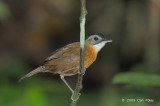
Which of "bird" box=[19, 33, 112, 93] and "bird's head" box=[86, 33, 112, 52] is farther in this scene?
"bird's head" box=[86, 33, 112, 52]

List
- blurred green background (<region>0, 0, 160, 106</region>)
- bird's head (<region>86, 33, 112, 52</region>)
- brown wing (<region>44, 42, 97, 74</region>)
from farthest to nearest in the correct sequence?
blurred green background (<region>0, 0, 160, 106</region>) < bird's head (<region>86, 33, 112, 52</region>) < brown wing (<region>44, 42, 97, 74</region>)

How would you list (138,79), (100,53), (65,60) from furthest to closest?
(100,53) < (65,60) < (138,79)

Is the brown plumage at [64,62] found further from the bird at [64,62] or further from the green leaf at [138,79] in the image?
the green leaf at [138,79]

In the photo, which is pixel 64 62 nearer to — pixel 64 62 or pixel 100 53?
pixel 64 62

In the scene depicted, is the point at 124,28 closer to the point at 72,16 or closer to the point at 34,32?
the point at 72,16

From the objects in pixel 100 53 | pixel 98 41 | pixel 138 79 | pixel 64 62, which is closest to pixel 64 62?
pixel 64 62

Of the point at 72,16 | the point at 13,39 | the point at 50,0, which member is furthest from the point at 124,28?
the point at 13,39

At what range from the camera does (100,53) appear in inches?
362

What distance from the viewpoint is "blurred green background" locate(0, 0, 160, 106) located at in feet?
18.8

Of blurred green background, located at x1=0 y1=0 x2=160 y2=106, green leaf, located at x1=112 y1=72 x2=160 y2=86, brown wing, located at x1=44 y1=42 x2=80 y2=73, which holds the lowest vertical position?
blurred green background, located at x1=0 y1=0 x2=160 y2=106

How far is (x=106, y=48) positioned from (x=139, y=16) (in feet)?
3.09

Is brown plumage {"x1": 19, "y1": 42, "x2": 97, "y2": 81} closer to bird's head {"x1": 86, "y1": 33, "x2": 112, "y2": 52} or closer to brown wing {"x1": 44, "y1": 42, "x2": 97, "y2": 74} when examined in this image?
brown wing {"x1": 44, "y1": 42, "x2": 97, "y2": 74}

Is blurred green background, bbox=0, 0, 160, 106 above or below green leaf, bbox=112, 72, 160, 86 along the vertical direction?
below

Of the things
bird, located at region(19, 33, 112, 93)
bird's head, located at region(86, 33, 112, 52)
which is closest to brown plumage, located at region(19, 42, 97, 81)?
bird, located at region(19, 33, 112, 93)
